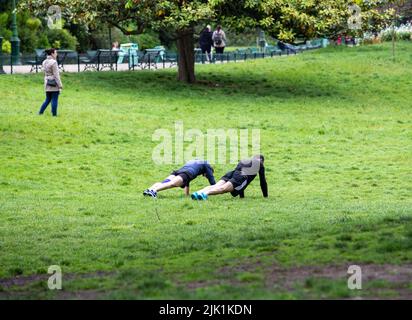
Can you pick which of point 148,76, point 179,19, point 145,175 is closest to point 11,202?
point 145,175

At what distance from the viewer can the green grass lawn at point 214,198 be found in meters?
10.5

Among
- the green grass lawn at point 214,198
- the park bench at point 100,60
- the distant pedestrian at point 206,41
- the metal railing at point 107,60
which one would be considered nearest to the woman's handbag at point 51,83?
the green grass lawn at point 214,198

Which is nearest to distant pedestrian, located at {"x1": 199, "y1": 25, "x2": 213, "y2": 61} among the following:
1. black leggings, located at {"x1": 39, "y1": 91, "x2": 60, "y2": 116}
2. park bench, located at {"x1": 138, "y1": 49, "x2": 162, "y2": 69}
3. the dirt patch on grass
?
park bench, located at {"x1": 138, "y1": 49, "x2": 162, "y2": 69}

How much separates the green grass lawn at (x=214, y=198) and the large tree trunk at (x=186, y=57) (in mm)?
617

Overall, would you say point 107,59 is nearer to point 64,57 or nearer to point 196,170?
point 64,57

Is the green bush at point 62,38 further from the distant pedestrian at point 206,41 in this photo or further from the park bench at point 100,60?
the park bench at point 100,60

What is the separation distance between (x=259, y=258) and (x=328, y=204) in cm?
617

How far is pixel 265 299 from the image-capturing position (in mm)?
8828

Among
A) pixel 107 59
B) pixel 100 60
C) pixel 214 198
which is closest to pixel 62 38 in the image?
pixel 107 59

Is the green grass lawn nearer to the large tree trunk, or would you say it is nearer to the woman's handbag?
the large tree trunk

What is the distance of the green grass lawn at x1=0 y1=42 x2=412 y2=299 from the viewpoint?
412 inches

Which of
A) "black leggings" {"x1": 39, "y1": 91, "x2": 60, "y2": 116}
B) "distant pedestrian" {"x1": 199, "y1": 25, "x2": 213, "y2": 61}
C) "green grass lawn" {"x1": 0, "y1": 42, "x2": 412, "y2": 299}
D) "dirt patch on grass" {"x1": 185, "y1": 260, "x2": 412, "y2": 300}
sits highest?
"distant pedestrian" {"x1": 199, "y1": 25, "x2": 213, "y2": 61}

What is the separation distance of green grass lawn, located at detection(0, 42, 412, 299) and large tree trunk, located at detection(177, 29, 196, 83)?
24.3 inches
